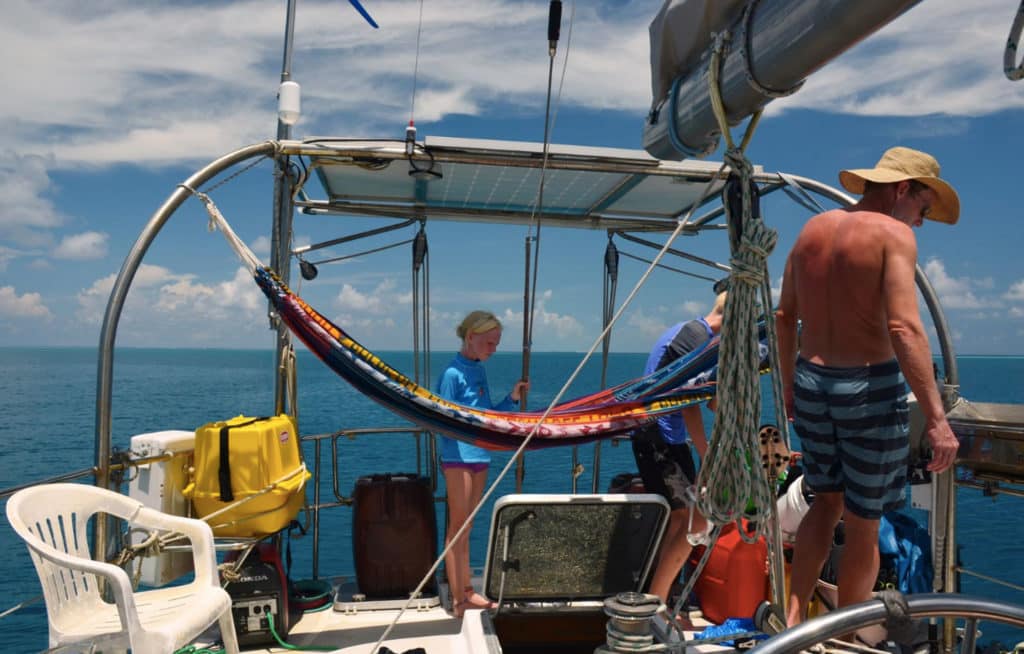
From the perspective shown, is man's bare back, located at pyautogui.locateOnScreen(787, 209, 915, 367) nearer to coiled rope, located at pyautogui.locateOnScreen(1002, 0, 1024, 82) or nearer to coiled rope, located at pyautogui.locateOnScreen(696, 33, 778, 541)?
coiled rope, located at pyautogui.locateOnScreen(696, 33, 778, 541)

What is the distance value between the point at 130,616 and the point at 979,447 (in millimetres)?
3019

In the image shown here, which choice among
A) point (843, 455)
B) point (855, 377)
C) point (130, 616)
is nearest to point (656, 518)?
point (843, 455)

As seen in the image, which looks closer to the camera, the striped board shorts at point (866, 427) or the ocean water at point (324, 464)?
the striped board shorts at point (866, 427)

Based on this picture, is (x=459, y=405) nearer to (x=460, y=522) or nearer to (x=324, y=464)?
(x=460, y=522)

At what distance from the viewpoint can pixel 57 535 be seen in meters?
2.62

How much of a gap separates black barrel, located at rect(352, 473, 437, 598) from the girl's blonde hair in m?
0.81

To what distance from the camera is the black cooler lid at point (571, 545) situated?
98.8 inches

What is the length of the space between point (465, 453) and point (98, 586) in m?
1.55

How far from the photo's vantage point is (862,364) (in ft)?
7.51

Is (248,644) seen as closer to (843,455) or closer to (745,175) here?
(843,455)

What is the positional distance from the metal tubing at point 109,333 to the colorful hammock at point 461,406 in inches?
5.1

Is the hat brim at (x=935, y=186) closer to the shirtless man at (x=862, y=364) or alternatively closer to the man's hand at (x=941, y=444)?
the shirtless man at (x=862, y=364)

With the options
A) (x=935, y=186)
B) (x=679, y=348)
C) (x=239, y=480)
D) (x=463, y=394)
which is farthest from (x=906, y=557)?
(x=239, y=480)

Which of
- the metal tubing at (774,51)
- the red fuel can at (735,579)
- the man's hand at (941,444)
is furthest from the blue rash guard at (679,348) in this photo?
the metal tubing at (774,51)
